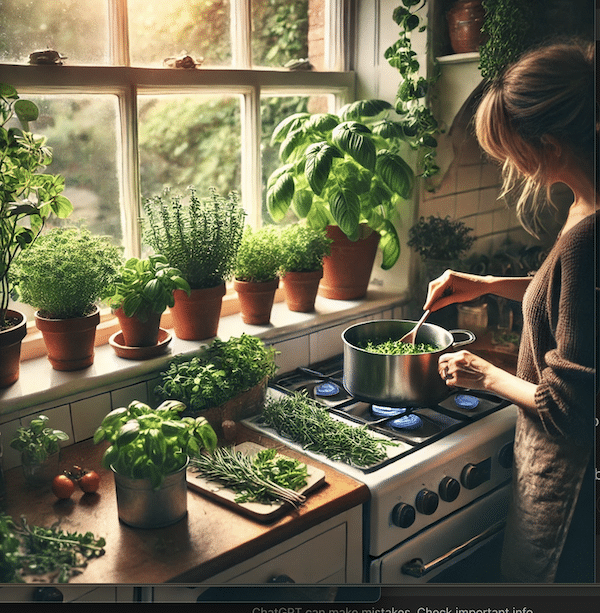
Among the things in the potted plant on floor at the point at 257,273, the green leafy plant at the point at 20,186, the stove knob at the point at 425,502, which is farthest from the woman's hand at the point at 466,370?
the green leafy plant at the point at 20,186

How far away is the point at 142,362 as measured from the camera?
1.31 meters

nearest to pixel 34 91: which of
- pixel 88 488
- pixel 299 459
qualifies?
pixel 88 488

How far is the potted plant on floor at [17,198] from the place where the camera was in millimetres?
1100

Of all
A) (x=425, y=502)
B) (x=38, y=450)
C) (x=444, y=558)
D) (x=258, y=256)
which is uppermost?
(x=258, y=256)

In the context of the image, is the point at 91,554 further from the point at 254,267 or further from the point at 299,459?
the point at 254,267

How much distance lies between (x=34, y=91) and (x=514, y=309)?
0.95m

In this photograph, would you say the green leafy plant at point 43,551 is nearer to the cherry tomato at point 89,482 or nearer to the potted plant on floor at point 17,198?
the cherry tomato at point 89,482

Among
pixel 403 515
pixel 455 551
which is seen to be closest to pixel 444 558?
pixel 455 551

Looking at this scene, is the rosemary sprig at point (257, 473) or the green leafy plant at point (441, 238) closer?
the rosemary sprig at point (257, 473)

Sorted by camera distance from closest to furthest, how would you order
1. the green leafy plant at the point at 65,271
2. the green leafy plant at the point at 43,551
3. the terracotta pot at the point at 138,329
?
the green leafy plant at the point at 43,551, the green leafy plant at the point at 65,271, the terracotta pot at the point at 138,329

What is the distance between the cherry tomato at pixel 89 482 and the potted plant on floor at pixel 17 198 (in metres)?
0.21

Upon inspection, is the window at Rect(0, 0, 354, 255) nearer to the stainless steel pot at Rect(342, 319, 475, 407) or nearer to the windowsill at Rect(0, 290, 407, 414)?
the windowsill at Rect(0, 290, 407, 414)

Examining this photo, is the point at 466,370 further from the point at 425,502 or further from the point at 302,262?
the point at 302,262

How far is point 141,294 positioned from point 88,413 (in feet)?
0.75
